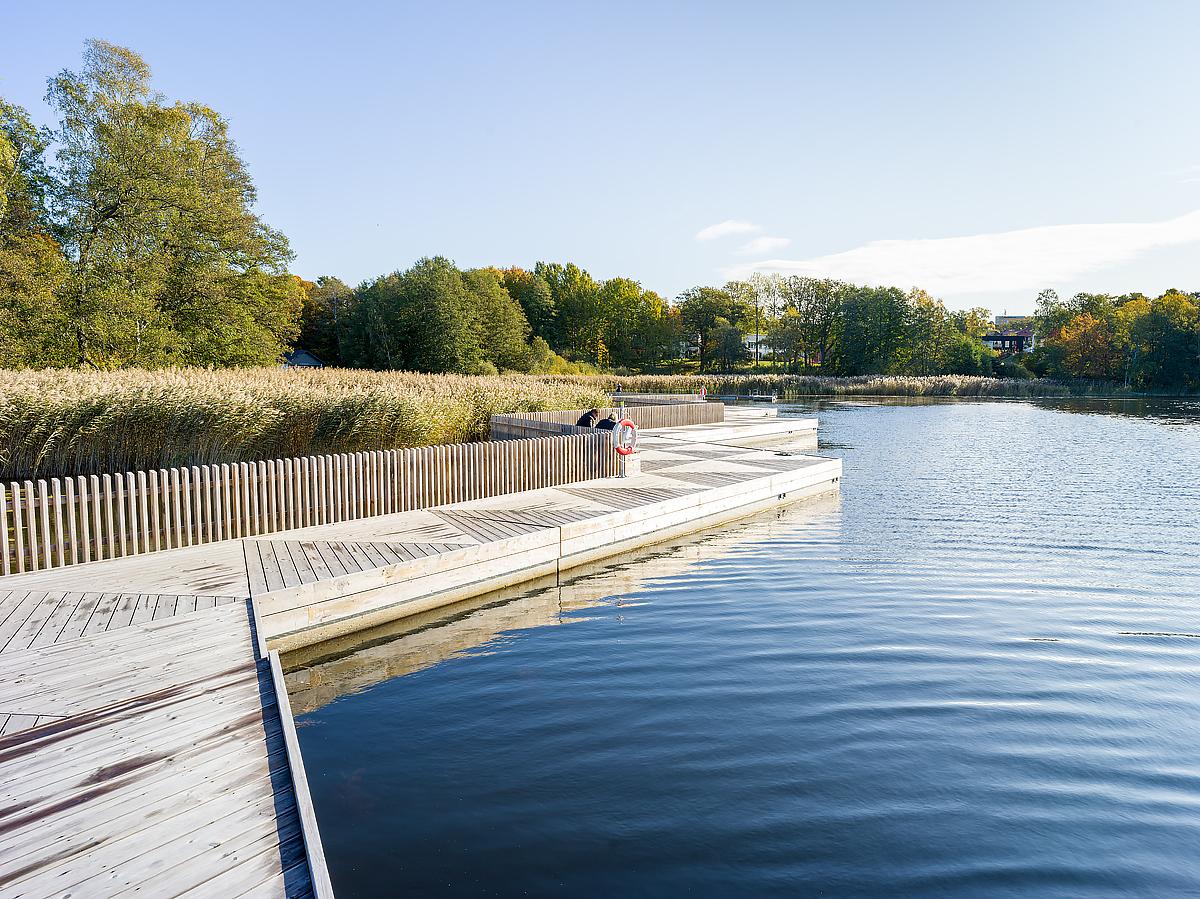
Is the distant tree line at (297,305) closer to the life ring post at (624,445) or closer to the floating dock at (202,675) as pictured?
the life ring post at (624,445)

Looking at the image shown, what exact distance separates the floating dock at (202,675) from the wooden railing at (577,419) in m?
4.21

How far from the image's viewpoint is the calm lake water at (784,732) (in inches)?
143

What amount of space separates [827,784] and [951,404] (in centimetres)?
4292

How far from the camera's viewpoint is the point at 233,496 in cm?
776

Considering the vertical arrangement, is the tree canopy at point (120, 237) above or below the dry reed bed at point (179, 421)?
above

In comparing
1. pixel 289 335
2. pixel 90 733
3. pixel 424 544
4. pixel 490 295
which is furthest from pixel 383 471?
pixel 490 295

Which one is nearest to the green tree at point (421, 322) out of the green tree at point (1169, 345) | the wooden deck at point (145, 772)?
the wooden deck at point (145, 772)

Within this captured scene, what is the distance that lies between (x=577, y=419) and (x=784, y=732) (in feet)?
37.4

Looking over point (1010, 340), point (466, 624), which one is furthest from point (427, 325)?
point (1010, 340)

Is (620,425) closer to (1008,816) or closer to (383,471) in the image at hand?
(383,471)

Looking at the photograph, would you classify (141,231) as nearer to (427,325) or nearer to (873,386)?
(427,325)

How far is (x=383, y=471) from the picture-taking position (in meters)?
9.09

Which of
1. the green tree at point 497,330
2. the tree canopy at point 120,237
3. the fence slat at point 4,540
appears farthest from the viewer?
the green tree at point 497,330

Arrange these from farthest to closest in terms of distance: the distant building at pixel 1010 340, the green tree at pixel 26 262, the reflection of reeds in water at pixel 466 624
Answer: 1. the distant building at pixel 1010 340
2. the green tree at pixel 26 262
3. the reflection of reeds in water at pixel 466 624
